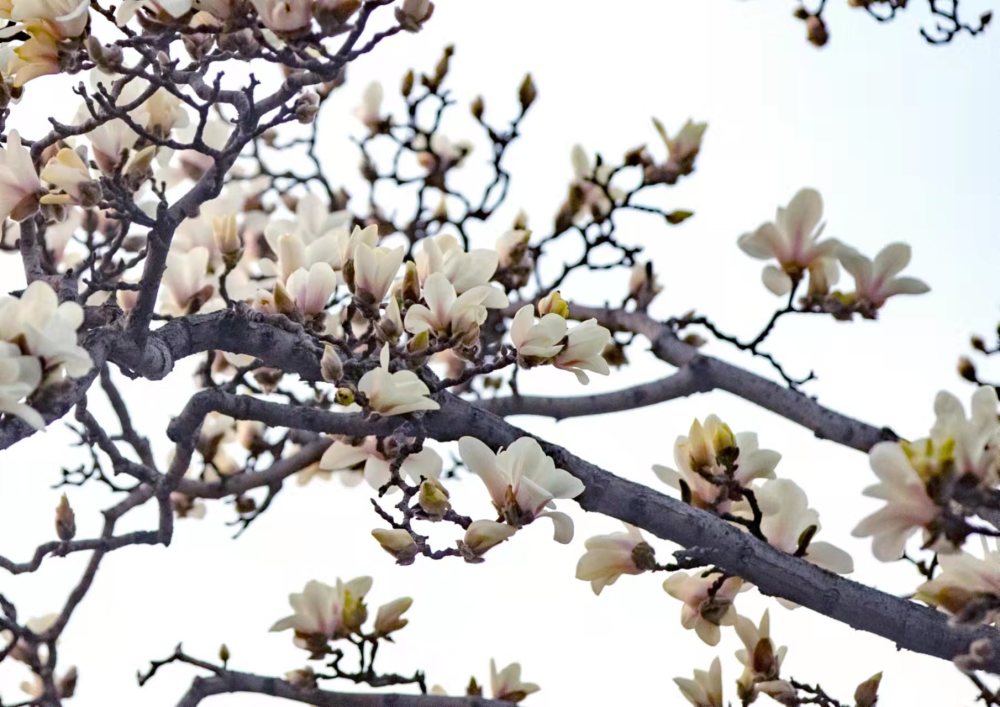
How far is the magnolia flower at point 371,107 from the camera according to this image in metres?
2.91

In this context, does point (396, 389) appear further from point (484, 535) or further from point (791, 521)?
point (791, 521)

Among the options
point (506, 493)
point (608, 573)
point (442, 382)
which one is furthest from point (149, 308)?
point (608, 573)

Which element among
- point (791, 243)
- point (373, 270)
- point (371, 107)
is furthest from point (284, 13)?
point (371, 107)

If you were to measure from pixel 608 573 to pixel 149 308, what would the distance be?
2.35ft

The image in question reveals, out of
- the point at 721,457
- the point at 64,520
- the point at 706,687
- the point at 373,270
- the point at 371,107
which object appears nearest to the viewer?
the point at 721,457

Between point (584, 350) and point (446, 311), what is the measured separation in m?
0.20

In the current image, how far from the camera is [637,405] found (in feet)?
7.80

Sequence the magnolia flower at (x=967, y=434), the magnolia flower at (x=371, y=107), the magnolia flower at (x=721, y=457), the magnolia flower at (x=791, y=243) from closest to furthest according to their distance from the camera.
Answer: the magnolia flower at (x=967, y=434) < the magnolia flower at (x=721, y=457) < the magnolia flower at (x=791, y=243) < the magnolia flower at (x=371, y=107)

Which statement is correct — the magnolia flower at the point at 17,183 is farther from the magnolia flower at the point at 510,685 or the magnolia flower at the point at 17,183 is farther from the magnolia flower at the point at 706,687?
the magnolia flower at the point at 706,687

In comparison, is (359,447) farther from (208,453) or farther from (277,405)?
(208,453)

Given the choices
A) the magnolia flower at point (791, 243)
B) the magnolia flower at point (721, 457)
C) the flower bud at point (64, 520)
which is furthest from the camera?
the flower bud at point (64, 520)

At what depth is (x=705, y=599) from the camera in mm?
1571

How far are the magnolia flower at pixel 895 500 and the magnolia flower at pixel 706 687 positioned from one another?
63 cm

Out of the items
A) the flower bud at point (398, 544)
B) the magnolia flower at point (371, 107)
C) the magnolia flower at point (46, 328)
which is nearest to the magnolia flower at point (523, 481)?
the flower bud at point (398, 544)
